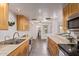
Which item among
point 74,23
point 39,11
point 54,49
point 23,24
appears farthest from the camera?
point 39,11

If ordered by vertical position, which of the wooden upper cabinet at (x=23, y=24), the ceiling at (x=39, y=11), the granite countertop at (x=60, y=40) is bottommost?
the granite countertop at (x=60, y=40)

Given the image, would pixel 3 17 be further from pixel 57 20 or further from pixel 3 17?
pixel 57 20

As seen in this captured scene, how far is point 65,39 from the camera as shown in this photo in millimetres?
2506

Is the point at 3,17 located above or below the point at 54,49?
above

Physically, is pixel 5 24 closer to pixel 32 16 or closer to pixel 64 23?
pixel 32 16

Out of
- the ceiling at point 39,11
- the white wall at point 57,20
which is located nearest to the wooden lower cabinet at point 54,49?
the white wall at point 57,20

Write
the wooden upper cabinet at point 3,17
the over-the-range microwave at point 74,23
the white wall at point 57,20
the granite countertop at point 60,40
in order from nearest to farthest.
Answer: the wooden upper cabinet at point 3,17 < the over-the-range microwave at point 74,23 < the white wall at point 57,20 < the granite countertop at point 60,40

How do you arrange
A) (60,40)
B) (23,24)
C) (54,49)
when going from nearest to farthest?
(23,24)
(54,49)
(60,40)

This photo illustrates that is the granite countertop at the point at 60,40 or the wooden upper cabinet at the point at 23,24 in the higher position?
the wooden upper cabinet at the point at 23,24

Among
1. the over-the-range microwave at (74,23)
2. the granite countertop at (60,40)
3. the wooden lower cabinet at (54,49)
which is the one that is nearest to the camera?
the over-the-range microwave at (74,23)

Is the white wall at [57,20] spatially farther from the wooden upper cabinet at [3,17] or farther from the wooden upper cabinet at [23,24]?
the wooden upper cabinet at [3,17]

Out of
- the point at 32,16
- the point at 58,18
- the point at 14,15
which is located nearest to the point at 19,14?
the point at 14,15

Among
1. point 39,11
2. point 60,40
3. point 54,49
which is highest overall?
point 39,11

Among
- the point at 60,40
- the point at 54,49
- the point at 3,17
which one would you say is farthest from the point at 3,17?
the point at 60,40
